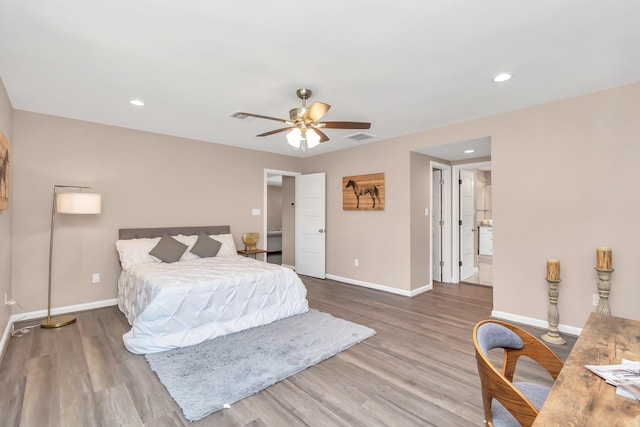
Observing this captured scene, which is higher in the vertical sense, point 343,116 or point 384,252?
point 343,116

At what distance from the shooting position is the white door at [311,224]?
19.4ft

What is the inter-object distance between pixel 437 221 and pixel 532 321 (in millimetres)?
2479

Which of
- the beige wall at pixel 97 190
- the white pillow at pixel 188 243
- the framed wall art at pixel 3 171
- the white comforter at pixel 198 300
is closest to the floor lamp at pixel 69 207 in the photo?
the beige wall at pixel 97 190

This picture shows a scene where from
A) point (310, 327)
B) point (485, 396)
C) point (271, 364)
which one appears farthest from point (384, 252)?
point (485, 396)

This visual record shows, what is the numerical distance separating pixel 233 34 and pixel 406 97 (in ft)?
6.14

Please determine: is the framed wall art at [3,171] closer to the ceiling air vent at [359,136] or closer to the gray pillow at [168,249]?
the gray pillow at [168,249]

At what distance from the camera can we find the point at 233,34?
210cm

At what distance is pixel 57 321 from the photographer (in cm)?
349

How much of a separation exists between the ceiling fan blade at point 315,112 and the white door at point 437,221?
12.0 ft

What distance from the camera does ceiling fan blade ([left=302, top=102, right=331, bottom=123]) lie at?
250 centimetres

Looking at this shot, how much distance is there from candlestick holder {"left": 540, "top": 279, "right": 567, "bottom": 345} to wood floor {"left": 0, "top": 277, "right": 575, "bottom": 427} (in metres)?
0.18

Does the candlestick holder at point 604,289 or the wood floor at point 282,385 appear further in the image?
the candlestick holder at point 604,289

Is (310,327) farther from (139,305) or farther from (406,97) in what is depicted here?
(406,97)

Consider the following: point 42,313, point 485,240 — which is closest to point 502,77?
point 42,313
